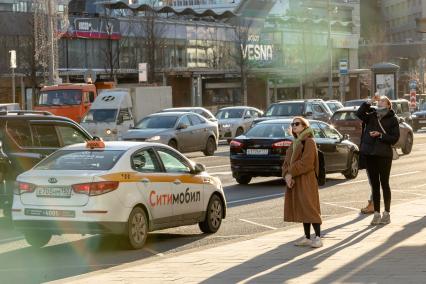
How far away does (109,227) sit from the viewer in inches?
472

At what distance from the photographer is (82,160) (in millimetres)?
12547

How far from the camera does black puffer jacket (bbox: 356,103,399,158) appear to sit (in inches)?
541

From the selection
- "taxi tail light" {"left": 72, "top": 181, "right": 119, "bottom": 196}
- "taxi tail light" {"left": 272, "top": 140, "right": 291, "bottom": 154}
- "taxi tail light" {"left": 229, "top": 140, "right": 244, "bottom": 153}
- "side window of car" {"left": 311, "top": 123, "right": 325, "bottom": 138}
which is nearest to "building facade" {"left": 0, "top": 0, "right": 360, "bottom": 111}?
"side window of car" {"left": 311, "top": 123, "right": 325, "bottom": 138}

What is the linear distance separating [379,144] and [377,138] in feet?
0.29

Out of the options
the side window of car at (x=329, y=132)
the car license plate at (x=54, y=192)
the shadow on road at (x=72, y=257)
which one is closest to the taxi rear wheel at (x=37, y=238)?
the shadow on road at (x=72, y=257)

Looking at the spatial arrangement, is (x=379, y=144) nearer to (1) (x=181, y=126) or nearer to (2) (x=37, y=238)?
(2) (x=37, y=238)

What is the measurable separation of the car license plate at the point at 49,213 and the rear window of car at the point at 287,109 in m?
24.4

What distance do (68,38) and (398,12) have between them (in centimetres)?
9149

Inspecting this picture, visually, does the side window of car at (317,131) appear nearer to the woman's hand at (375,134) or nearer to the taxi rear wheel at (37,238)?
the woman's hand at (375,134)

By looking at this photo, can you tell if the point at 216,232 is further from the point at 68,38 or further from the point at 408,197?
the point at 68,38

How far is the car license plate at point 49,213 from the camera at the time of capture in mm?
12023

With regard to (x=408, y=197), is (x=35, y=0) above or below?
above

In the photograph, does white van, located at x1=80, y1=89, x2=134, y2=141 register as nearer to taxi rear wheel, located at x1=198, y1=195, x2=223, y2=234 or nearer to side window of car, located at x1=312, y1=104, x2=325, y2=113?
side window of car, located at x1=312, y1=104, x2=325, y2=113

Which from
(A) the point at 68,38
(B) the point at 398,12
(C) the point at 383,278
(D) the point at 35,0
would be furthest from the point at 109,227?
(B) the point at 398,12
